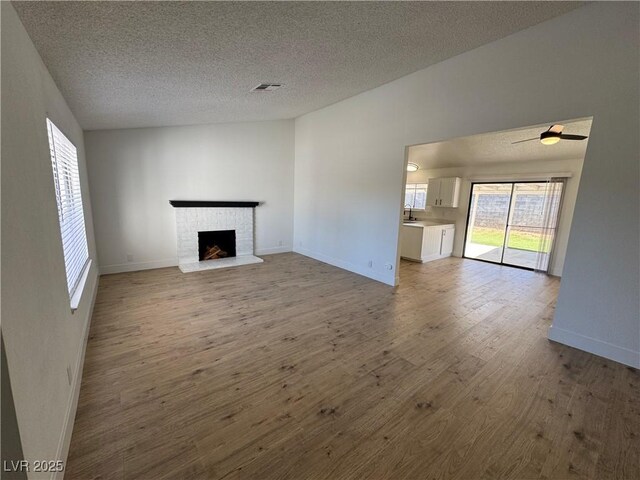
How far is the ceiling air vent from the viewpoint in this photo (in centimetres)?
351

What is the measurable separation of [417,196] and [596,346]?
5.75m

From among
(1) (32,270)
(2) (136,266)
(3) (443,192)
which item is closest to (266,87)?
(1) (32,270)

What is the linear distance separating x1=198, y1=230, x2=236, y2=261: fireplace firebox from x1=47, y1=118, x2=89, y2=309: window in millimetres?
2416

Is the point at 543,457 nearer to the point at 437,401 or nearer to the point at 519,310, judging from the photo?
the point at 437,401

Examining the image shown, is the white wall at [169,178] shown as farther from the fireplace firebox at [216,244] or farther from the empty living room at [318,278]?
the fireplace firebox at [216,244]

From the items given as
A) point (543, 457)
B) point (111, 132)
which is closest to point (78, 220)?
point (111, 132)

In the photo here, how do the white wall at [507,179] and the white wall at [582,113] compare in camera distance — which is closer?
the white wall at [582,113]

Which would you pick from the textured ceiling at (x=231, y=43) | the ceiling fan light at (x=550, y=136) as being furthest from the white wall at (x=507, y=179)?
the textured ceiling at (x=231, y=43)

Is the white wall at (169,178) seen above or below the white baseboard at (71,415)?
above

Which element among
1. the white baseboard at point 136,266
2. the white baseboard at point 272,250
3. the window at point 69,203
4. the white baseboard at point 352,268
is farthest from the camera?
the white baseboard at point 272,250

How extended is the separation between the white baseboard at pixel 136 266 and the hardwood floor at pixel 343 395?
1411mm

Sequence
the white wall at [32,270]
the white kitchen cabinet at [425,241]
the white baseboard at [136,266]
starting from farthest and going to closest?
the white kitchen cabinet at [425,241], the white baseboard at [136,266], the white wall at [32,270]

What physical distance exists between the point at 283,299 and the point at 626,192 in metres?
3.65

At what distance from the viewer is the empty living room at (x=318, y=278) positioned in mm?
1486
